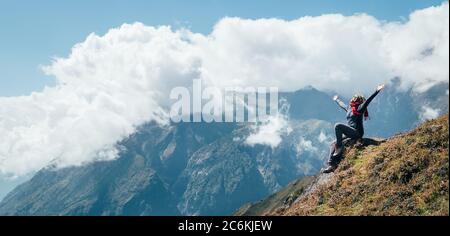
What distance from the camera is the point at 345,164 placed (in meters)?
34.6

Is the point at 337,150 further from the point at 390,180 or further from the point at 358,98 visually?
the point at 390,180

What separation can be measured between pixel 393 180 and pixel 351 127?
7978mm

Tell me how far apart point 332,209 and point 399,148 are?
6089 mm

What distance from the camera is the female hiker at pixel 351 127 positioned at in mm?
34875

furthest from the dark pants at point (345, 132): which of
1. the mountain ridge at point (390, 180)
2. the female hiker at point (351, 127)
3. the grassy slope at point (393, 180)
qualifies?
the grassy slope at point (393, 180)

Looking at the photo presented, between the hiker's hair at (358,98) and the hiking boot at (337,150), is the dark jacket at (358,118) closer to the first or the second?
the hiker's hair at (358,98)

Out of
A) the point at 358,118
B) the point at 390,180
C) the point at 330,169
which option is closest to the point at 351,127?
the point at 358,118

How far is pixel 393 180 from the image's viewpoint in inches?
1106

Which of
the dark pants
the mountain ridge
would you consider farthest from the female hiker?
the mountain ridge

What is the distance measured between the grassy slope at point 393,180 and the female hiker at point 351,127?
39.0 inches
